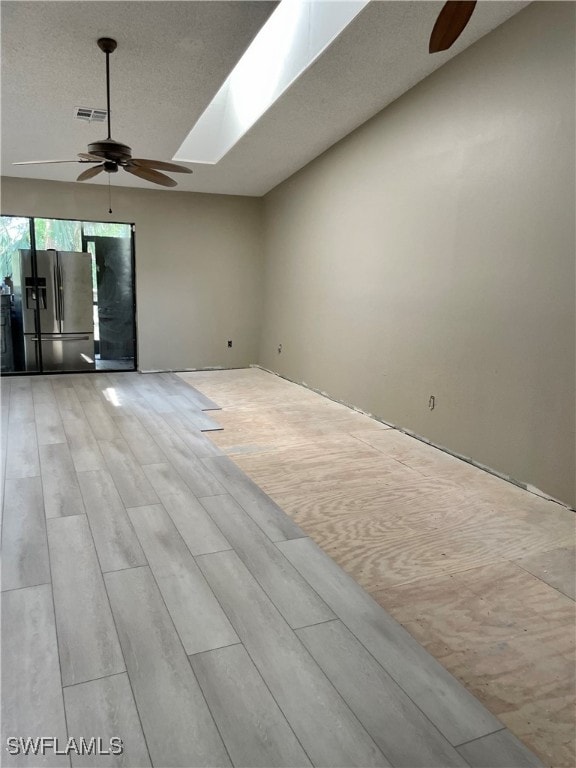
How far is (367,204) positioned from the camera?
5.27 meters

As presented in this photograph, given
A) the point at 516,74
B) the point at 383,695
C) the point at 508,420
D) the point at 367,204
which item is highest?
the point at 516,74

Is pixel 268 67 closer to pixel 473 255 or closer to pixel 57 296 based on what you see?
pixel 473 255

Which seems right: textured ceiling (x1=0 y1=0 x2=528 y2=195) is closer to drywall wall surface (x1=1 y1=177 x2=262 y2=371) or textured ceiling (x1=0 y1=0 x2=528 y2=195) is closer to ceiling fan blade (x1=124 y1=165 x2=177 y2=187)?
ceiling fan blade (x1=124 y1=165 x2=177 y2=187)

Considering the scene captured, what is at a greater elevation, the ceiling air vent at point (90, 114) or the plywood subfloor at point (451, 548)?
the ceiling air vent at point (90, 114)

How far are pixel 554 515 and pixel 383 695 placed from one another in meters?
1.89

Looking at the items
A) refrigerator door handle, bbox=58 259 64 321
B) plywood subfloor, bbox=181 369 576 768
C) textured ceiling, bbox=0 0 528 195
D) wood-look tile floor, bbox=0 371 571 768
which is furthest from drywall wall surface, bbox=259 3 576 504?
refrigerator door handle, bbox=58 259 64 321

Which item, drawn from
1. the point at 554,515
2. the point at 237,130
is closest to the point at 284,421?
the point at 554,515

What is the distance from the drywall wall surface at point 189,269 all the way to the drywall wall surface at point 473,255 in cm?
264

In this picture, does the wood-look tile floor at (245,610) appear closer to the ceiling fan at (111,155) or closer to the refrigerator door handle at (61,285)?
the ceiling fan at (111,155)

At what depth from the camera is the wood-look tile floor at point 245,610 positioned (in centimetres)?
150

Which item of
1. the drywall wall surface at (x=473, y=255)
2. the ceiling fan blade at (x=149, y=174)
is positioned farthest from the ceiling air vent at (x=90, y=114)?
the drywall wall surface at (x=473, y=255)

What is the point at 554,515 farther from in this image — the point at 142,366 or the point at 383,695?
the point at 142,366

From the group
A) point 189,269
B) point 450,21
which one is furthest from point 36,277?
point 450,21

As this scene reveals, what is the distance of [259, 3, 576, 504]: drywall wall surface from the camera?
3.18 metres
